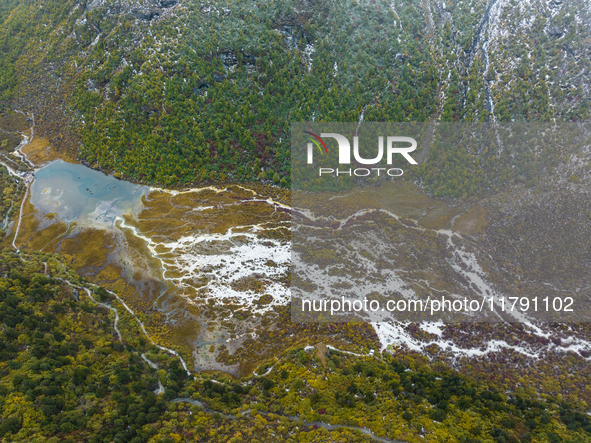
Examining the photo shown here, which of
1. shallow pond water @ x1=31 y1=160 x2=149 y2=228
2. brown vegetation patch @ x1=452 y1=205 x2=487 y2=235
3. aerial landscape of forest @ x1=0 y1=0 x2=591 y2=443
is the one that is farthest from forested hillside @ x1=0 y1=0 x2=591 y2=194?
brown vegetation patch @ x1=452 y1=205 x2=487 y2=235

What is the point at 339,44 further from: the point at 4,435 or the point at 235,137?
the point at 4,435

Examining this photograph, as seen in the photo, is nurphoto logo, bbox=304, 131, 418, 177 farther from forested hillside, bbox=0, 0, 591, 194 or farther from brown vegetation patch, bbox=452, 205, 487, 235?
brown vegetation patch, bbox=452, 205, 487, 235

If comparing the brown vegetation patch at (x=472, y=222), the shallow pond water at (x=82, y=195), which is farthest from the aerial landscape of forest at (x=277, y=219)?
the shallow pond water at (x=82, y=195)

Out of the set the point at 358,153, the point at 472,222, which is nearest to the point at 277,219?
the point at 358,153

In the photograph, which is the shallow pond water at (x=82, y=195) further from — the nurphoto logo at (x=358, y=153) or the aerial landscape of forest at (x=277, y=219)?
the nurphoto logo at (x=358, y=153)

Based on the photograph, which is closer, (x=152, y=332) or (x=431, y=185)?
(x=152, y=332)

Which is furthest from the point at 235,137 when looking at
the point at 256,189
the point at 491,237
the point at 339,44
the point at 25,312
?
the point at 491,237
